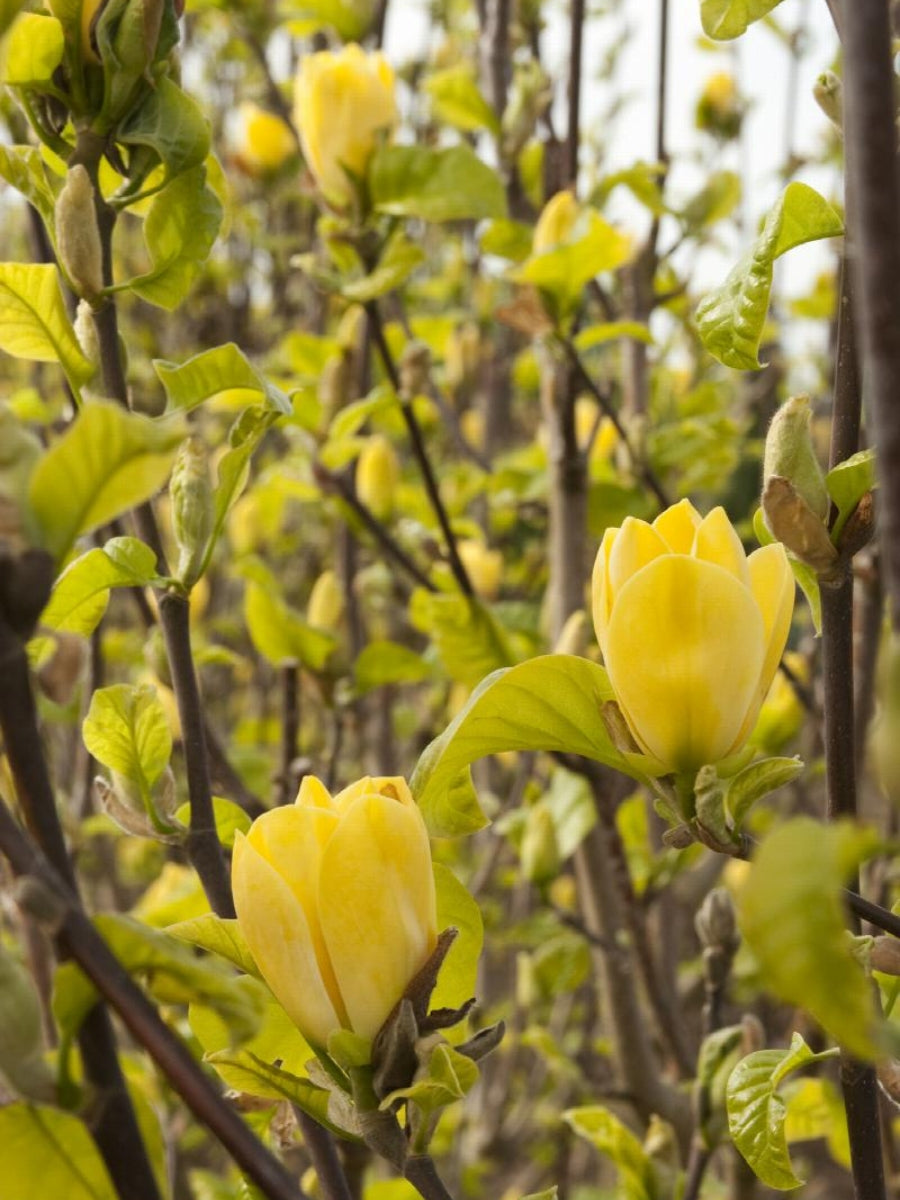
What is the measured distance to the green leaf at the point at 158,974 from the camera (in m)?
0.37

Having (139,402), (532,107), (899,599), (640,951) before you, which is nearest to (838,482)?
(899,599)

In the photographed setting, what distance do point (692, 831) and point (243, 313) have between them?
7.18 ft

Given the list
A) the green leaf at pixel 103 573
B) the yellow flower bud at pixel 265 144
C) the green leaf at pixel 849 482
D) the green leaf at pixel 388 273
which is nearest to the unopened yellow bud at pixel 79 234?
the green leaf at pixel 103 573

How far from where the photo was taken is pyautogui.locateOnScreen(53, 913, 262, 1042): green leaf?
0.37 m

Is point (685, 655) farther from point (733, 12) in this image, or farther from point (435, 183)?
point (435, 183)

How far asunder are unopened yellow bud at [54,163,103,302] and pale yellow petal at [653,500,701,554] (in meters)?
0.28

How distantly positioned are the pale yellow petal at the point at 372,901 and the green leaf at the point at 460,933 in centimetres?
8

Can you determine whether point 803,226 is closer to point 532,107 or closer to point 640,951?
point 640,951

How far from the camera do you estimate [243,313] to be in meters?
2.52

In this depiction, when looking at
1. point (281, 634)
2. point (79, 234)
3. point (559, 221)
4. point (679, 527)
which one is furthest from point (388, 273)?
point (679, 527)

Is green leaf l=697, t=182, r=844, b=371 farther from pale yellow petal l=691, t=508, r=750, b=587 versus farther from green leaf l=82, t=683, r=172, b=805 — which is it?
green leaf l=82, t=683, r=172, b=805

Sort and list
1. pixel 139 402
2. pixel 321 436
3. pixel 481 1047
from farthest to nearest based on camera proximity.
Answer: pixel 139 402 < pixel 321 436 < pixel 481 1047

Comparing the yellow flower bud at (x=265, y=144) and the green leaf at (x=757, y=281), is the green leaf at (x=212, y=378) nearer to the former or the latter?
the green leaf at (x=757, y=281)

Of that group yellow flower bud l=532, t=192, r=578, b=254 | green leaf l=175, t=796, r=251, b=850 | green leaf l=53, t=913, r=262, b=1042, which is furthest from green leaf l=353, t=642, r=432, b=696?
green leaf l=53, t=913, r=262, b=1042
